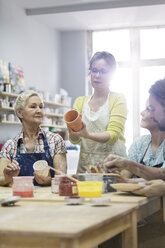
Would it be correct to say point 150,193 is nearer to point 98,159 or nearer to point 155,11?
point 98,159

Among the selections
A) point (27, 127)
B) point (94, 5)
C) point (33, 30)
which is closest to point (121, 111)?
point (27, 127)

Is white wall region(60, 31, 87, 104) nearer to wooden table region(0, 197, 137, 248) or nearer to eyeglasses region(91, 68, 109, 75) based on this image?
eyeglasses region(91, 68, 109, 75)

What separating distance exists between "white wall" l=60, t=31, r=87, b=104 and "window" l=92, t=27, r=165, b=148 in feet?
1.48

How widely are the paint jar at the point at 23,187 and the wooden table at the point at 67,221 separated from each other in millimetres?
42

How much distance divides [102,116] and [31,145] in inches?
20.6

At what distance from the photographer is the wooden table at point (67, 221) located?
1.27 meters

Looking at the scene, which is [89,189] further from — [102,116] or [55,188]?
[102,116]

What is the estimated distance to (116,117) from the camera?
2854mm

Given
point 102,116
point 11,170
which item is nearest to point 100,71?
point 102,116

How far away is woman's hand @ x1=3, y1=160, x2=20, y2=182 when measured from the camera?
2.55 m

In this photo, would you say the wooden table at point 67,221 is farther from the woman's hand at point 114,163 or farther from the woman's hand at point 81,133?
the woman's hand at point 81,133

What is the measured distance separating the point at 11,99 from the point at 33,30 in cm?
185

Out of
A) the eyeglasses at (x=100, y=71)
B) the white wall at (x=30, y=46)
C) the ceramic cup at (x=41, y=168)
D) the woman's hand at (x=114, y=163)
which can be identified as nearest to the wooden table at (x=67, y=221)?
the woman's hand at (x=114, y=163)

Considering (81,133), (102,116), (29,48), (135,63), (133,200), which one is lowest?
(133,200)
